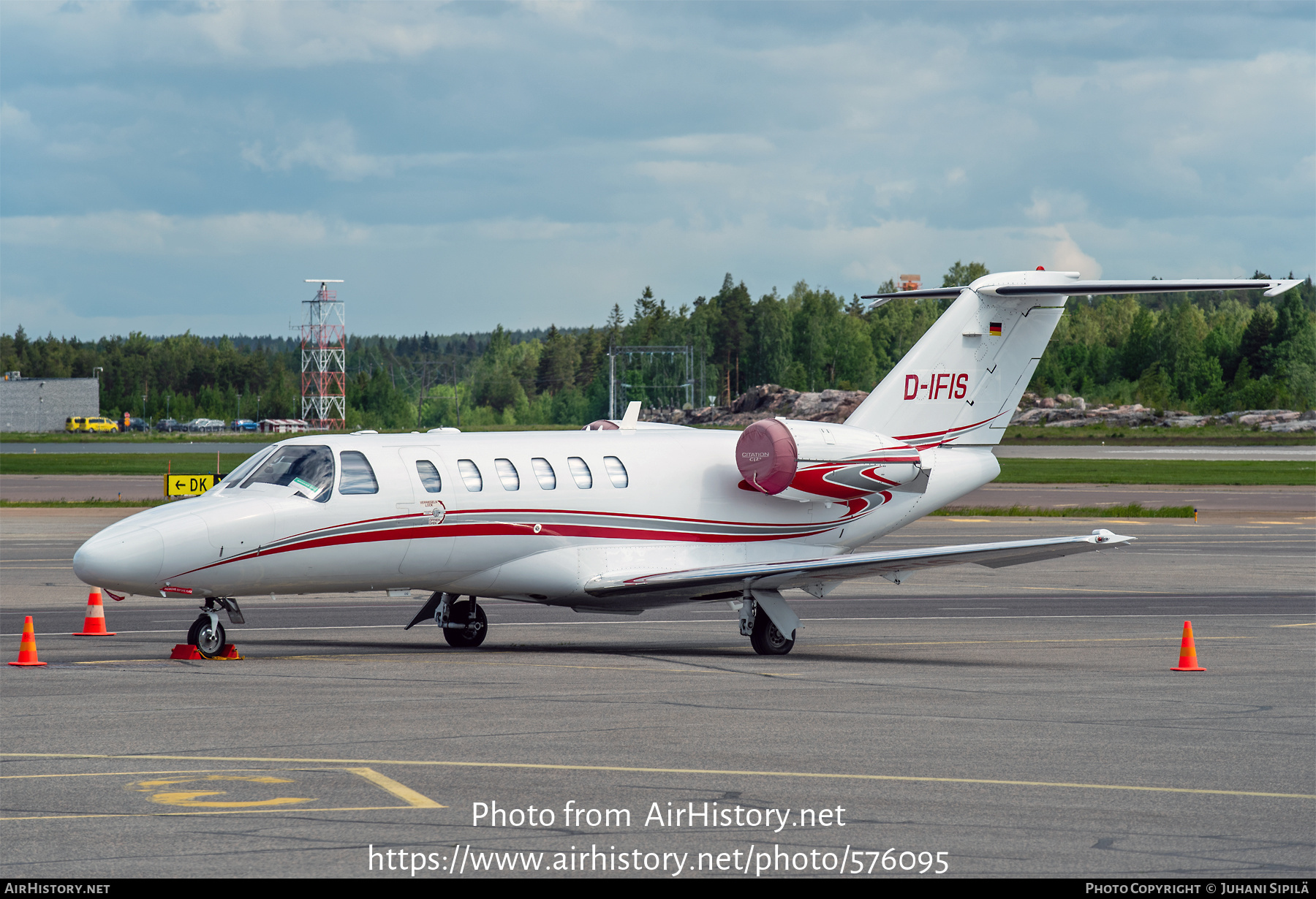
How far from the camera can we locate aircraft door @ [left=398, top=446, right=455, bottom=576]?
19.2m

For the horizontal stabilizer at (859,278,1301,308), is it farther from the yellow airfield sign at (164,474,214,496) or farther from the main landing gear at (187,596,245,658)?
the yellow airfield sign at (164,474,214,496)

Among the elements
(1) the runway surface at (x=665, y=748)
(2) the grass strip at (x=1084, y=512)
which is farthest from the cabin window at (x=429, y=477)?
(2) the grass strip at (x=1084, y=512)

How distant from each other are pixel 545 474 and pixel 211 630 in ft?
16.2

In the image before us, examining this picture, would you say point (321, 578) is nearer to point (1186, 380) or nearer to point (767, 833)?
point (767, 833)

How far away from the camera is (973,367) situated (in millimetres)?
23719

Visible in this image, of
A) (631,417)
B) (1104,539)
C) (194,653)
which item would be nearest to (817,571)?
(1104,539)

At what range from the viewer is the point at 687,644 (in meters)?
21.9

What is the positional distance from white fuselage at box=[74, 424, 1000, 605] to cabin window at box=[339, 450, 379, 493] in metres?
0.05

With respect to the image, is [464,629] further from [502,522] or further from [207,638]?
[207,638]

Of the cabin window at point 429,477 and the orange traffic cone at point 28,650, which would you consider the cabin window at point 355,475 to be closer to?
the cabin window at point 429,477

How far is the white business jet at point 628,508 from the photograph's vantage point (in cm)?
1828

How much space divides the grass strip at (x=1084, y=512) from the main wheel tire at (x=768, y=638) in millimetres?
34739

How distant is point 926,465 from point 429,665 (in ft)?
29.0

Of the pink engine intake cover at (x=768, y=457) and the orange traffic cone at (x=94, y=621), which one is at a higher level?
the pink engine intake cover at (x=768, y=457)
